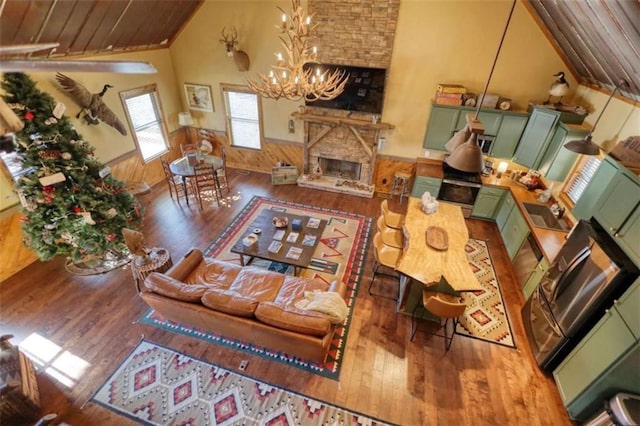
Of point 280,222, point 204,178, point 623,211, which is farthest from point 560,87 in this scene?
point 204,178

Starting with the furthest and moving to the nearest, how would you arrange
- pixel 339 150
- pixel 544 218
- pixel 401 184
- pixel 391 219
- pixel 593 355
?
1. pixel 339 150
2. pixel 401 184
3. pixel 391 219
4. pixel 544 218
5. pixel 593 355

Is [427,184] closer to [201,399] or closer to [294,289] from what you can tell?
[294,289]

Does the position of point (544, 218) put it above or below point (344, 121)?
below

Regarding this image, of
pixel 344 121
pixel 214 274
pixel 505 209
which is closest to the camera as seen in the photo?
pixel 214 274

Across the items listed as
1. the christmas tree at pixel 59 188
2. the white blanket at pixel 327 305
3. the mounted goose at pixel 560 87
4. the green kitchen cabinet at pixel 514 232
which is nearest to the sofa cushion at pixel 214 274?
the white blanket at pixel 327 305

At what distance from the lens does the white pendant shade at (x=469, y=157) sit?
106 inches

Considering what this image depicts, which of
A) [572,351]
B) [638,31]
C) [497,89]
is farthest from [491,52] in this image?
[572,351]

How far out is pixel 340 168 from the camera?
7.31 meters

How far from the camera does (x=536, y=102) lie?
5.37 metres

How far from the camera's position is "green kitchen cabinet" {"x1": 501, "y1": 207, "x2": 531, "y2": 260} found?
15.3 feet

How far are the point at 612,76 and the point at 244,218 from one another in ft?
20.3

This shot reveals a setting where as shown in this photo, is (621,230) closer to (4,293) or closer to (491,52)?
(491,52)

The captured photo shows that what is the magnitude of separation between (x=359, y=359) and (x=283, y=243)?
1904mm

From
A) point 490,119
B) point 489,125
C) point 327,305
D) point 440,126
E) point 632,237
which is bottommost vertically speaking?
point 327,305
